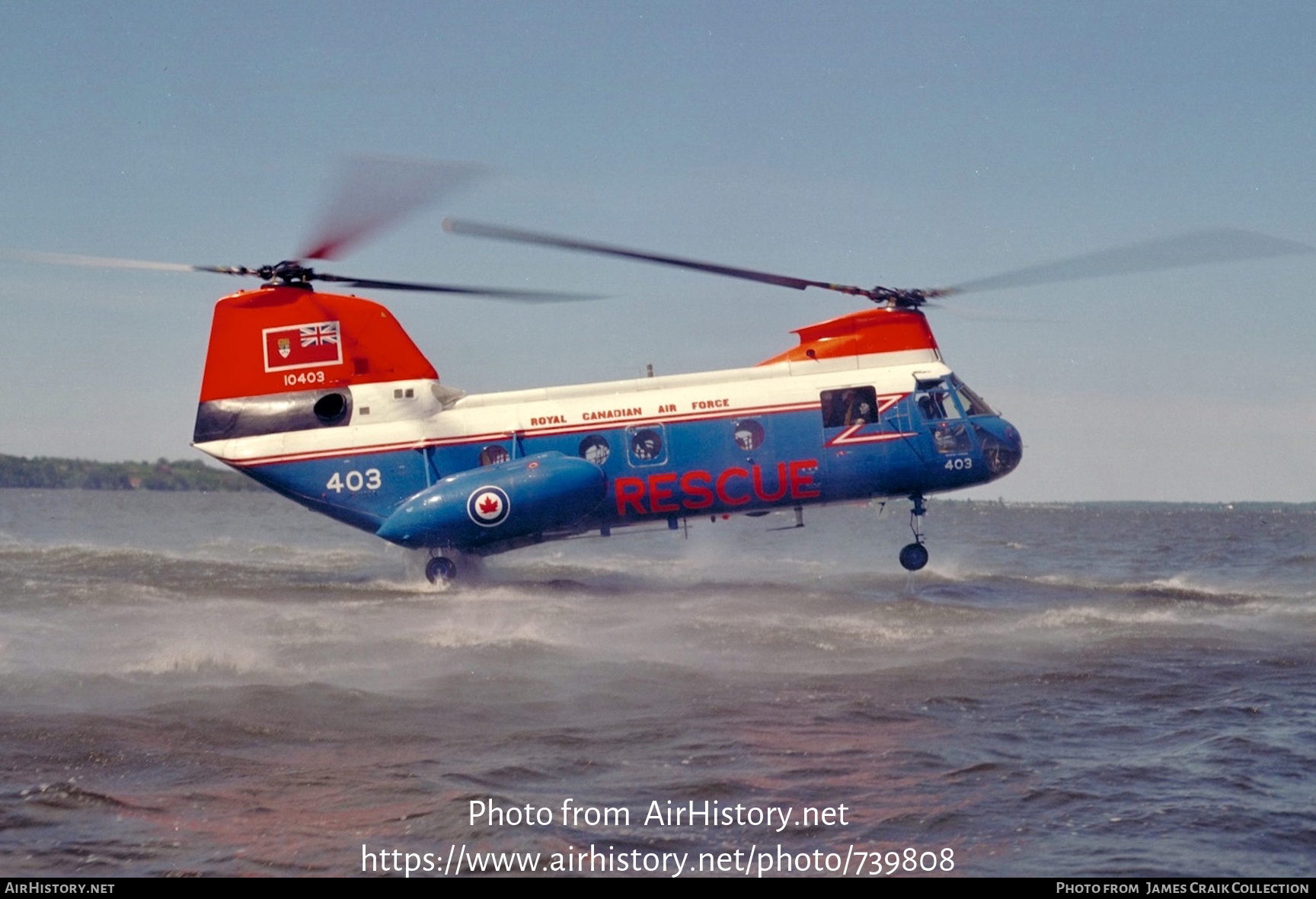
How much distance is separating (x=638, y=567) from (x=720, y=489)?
7532 mm

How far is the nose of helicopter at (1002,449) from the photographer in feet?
57.9

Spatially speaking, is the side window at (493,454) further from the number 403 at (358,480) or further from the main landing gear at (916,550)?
the main landing gear at (916,550)

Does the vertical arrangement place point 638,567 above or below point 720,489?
below

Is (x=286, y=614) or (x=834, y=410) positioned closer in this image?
(x=286, y=614)

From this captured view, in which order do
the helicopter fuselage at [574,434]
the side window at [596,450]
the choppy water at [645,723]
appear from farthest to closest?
the side window at [596,450], the helicopter fuselage at [574,434], the choppy water at [645,723]

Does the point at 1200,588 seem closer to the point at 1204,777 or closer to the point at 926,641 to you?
the point at 926,641

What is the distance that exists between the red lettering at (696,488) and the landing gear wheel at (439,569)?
3.83 meters

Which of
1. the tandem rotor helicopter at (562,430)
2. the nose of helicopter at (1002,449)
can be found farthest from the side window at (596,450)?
the nose of helicopter at (1002,449)

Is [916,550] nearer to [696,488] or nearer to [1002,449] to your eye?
[1002,449]

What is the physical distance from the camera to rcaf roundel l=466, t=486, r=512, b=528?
55.9 feet

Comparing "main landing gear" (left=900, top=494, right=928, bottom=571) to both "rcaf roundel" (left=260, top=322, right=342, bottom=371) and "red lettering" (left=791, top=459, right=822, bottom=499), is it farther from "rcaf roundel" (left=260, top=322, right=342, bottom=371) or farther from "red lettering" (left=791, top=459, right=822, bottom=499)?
"rcaf roundel" (left=260, top=322, right=342, bottom=371)

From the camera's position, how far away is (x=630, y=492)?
17688 mm

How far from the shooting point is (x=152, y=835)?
21.3 ft
